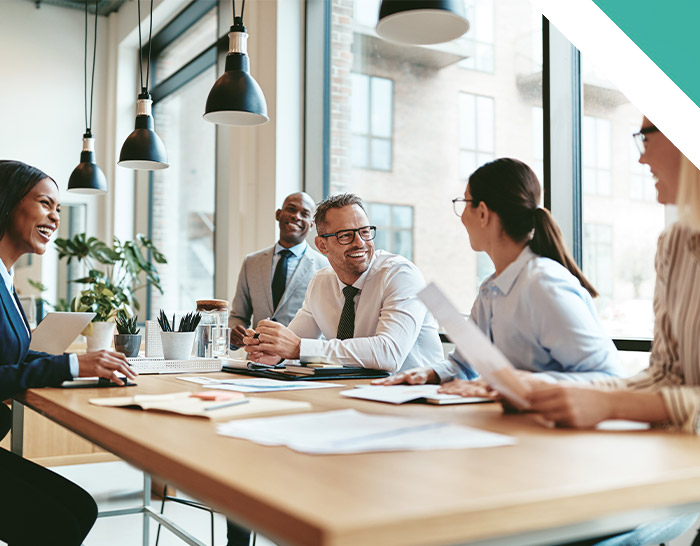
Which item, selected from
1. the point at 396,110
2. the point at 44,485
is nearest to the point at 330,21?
the point at 396,110

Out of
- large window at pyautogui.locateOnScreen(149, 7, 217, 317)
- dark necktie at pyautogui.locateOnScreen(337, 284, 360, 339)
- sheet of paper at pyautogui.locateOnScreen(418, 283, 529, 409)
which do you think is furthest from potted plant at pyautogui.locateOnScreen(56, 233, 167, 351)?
sheet of paper at pyautogui.locateOnScreen(418, 283, 529, 409)

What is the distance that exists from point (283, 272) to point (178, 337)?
1744mm

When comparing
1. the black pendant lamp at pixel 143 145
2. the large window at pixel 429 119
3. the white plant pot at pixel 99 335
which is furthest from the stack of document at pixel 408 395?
the black pendant lamp at pixel 143 145

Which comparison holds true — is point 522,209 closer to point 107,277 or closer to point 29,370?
point 29,370

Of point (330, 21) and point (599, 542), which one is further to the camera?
point (330, 21)

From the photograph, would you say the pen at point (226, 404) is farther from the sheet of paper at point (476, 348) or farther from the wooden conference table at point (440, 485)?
the sheet of paper at point (476, 348)

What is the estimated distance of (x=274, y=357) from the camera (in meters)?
2.66

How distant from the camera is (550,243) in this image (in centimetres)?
202

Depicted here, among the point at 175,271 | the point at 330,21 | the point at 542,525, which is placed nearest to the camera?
the point at 542,525

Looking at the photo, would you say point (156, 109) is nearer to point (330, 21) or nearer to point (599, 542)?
point (330, 21)

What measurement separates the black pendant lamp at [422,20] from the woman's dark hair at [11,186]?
4.59 feet

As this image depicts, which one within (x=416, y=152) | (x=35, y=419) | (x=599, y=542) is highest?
(x=416, y=152)

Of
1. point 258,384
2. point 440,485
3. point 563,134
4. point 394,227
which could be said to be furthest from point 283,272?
point 440,485

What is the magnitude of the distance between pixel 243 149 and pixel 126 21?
3.22 meters
